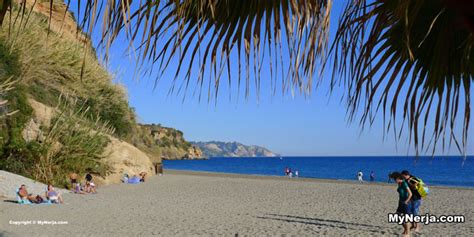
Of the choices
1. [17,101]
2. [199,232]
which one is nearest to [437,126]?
[199,232]

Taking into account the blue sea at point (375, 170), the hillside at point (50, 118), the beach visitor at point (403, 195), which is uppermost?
the hillside at point (50, 118)

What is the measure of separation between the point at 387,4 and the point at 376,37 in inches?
8.8

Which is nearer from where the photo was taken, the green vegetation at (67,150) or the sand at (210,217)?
the sand at (210,217)

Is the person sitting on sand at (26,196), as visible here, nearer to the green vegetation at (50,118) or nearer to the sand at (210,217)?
the sand at (210,217)

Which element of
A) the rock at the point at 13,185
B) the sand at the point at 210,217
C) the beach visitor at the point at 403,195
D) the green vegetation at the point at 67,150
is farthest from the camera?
the green vegetation at the point at 67,150

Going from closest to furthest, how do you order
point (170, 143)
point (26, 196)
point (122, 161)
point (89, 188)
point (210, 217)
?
point (210, 217) < point (26, 196) < point (89, 188) < point (122, 161) < point (170, 143)

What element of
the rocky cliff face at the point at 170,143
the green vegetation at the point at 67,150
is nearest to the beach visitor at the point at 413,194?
the green vegetation at the point at 67,150

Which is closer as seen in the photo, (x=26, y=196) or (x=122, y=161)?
(x=26, y=196)

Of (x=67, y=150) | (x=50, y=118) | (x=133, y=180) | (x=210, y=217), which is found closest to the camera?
(x=210, y=217)

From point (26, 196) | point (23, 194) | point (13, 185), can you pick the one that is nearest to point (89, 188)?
point (13, 185)

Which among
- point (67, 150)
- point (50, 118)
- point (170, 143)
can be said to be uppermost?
point (170, 143)

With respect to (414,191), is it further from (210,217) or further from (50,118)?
(50,118)

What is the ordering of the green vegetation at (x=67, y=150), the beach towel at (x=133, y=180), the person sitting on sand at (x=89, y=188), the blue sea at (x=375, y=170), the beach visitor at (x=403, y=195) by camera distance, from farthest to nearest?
the blue sea at (x=375, y=170)
the beach towel at (x=133, y=180)
the green vegetation at (x=67, y=150)
the person sitting on sand at (x=89, y=188)
the beach visitor at (x=403, y=195)

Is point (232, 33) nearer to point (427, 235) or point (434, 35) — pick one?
point (434, 35)
